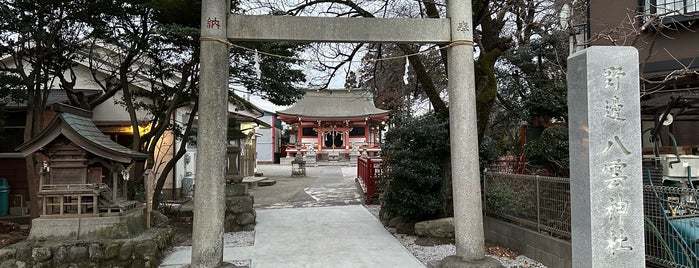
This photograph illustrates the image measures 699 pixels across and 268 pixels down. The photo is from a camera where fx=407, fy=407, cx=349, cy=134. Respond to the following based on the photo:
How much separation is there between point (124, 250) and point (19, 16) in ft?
17.8

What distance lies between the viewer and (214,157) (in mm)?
5320

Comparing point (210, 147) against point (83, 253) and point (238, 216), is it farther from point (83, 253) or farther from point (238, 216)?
point (238, 216)

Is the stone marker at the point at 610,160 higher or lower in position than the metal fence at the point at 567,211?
higher

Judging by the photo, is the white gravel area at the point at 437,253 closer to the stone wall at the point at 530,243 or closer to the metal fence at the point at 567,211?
the stone wall at the point at 530,243

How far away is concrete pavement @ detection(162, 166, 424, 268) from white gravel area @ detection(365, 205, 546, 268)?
21 cm

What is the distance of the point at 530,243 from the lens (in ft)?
21.8

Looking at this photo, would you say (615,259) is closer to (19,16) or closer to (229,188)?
(229,188)

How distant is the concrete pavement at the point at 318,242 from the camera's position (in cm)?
658

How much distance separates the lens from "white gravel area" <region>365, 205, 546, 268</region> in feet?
21.1

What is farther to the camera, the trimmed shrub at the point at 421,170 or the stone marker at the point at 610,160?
the trimmed shrub at the point at 421,170

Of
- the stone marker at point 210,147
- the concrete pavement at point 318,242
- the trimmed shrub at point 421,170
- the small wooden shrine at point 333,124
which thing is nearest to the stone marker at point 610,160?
the concrete pavement at point 318,242

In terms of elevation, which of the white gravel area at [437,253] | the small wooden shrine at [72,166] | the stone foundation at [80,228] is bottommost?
the white gravel area at [437,253]

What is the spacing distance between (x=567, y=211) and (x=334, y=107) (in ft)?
109

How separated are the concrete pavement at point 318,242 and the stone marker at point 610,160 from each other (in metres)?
A: 3.12
